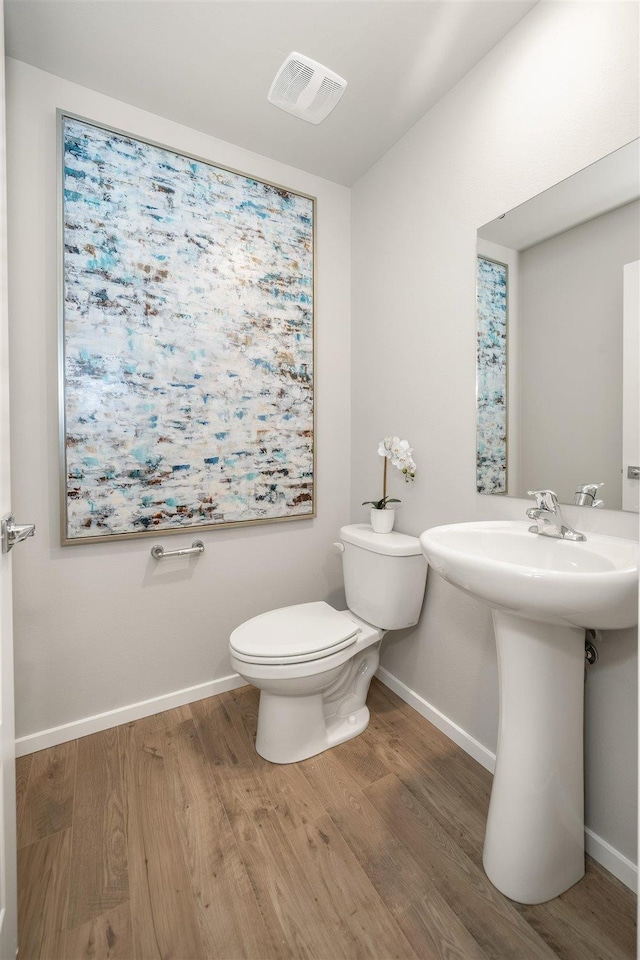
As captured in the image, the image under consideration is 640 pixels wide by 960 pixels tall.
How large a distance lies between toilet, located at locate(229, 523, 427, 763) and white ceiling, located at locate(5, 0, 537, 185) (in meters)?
1.72

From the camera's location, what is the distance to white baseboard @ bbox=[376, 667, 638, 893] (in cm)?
113

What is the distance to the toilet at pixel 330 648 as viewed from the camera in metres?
1.47

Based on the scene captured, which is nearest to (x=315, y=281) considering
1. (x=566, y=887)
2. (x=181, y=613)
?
(x=181, y=613)

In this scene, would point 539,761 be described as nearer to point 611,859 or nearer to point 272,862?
point 611,859

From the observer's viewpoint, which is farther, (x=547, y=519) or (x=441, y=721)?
(x=441, y=721)

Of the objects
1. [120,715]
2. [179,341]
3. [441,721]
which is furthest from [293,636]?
[179,341]

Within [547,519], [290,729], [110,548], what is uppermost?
[547,519]

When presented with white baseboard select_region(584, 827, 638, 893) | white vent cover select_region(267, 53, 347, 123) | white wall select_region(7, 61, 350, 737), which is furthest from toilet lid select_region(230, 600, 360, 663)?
white vent cover select_region(267, 53, 347, 123)


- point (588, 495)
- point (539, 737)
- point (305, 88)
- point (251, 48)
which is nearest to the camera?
point (539, 737)

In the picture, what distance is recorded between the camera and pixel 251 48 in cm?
143

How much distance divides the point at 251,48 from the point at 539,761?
235 cm

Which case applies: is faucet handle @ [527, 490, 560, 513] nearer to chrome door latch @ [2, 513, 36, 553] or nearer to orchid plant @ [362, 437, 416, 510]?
orchid plant @ [362, 437, 416, 510]

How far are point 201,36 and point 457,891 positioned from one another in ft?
8.79

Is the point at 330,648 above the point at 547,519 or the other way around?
the other way around
